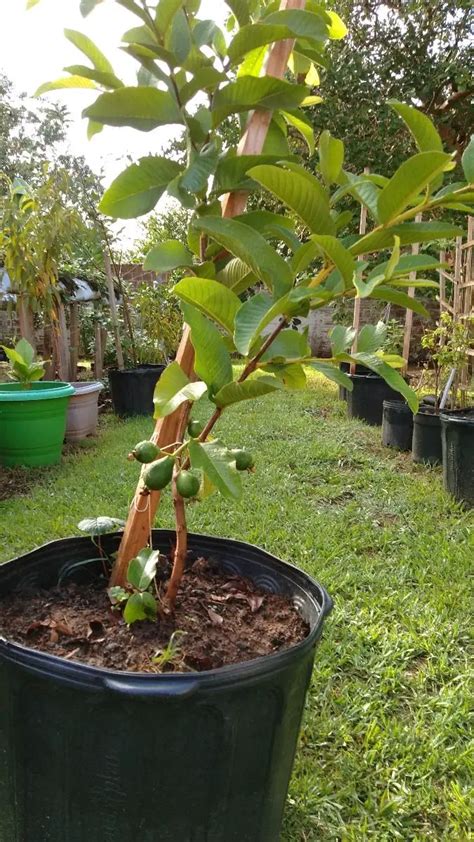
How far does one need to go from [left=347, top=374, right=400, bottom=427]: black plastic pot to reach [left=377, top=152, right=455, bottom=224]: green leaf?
14.5 ft

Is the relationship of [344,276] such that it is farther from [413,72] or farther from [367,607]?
[413,72]

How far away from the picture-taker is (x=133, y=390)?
17.2 ft

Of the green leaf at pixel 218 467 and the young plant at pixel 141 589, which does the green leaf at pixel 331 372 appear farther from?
the young plant at pixel 141 589

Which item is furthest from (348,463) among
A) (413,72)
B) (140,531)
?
(413,72)

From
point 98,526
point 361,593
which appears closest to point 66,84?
point 98,526

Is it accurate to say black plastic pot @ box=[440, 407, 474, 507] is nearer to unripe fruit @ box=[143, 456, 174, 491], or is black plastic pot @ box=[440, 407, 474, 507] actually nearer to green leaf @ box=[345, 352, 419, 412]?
green leaf @ box=[345, 352, 419, 412]

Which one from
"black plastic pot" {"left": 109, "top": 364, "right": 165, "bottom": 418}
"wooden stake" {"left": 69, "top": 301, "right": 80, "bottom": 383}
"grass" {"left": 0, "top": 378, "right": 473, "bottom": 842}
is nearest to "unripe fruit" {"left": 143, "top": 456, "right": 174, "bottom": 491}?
"grass" {"left": 0, "top": 378, "right": 473, "bottom": 842}

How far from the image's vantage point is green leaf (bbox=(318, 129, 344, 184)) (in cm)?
82

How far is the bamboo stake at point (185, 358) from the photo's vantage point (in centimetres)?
95

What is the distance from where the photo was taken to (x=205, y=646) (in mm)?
982

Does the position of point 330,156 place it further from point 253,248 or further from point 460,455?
point 460,455

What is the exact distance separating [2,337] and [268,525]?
315 inches

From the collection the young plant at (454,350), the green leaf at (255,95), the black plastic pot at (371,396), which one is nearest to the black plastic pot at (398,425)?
the young plant at (454,350)

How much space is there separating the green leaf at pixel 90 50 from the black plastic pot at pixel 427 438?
311 centimetres
